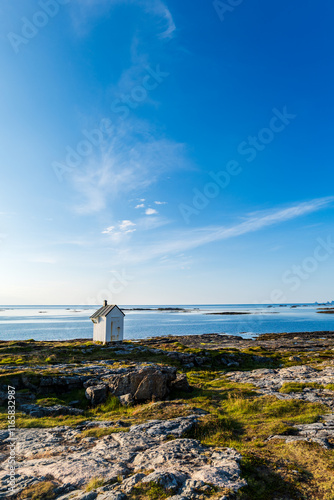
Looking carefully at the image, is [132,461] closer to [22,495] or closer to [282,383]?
[22,495]

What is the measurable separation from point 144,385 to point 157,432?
21.2ft

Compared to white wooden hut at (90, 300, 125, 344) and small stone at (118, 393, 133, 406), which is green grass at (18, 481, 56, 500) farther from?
white wooden hut at (90, 300, 125, 344)

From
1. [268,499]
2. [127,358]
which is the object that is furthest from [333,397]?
[127,358]

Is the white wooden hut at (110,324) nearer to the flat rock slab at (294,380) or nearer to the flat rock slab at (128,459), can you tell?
the flat rock slab at (294,380)

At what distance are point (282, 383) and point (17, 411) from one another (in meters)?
16.5

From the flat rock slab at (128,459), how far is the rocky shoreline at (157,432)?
1.3 inches

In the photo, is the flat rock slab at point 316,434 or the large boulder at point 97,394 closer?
the flat rock slab at point 316,434

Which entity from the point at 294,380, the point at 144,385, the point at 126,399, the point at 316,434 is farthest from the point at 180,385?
the point at 316,434

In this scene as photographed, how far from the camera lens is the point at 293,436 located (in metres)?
9.78

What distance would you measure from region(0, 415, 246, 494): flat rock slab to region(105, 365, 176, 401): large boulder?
5579 mm

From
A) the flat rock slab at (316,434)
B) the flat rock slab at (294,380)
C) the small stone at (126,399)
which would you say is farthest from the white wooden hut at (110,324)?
the flat rock slab at (316,434)

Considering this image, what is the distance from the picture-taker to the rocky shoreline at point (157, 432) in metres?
6.70

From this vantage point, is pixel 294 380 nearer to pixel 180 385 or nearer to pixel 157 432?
pixel 180 385

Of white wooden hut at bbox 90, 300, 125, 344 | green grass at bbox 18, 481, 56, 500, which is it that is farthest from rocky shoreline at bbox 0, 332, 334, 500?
white wooden hut at bbox 90, 300, 125, 344
